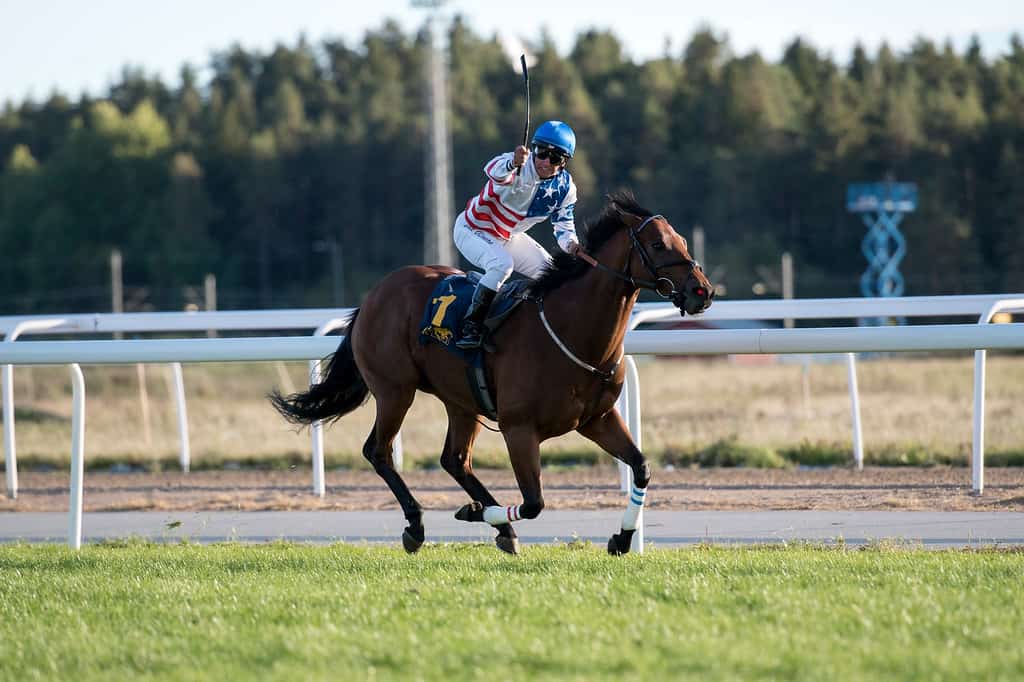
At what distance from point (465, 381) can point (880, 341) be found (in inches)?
85.3

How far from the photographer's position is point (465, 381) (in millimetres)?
6906

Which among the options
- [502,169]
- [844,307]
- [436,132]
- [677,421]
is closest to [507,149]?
[436,132]

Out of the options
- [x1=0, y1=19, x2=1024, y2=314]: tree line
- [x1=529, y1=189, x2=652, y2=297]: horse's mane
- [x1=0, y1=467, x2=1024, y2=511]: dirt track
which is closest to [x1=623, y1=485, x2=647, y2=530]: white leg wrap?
[x1=529, y1=189, x2=652, y2=297]: horse's mane

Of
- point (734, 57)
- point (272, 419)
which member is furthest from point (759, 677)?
point (734, 57)

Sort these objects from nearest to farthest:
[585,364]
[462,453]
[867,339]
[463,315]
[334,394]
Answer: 1. [585,364]
2. [463,315]
3. [867,339]
4. [462,453]
5. [334,394]

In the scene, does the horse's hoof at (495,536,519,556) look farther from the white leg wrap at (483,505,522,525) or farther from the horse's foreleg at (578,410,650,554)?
the horse's foreleg at (578,410,650,554)

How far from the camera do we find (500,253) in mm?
6898

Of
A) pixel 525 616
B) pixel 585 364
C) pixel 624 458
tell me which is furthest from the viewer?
pixel 624 458

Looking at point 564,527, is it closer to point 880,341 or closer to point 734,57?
point 880,341

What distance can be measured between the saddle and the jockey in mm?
59

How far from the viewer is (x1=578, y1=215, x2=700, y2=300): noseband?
6098mm

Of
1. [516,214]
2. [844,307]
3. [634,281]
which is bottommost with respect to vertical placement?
[844,307]

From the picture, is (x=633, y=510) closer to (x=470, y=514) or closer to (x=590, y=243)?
(x=470, y=514)

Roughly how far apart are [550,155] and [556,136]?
0.35ft
